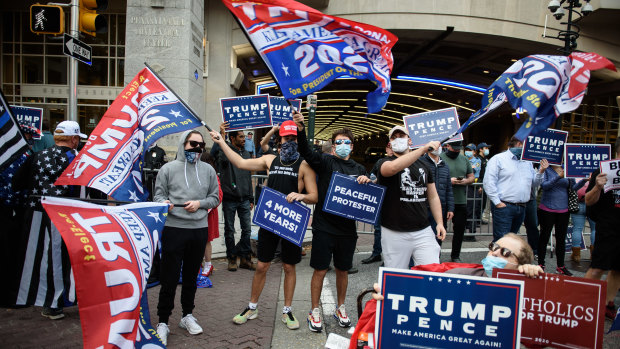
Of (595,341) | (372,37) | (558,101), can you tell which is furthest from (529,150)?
(595,341)

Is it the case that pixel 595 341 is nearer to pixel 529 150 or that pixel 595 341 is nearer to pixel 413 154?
pixel 413 154

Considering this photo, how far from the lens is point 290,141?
4480 mm

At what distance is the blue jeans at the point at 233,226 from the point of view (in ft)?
20.4

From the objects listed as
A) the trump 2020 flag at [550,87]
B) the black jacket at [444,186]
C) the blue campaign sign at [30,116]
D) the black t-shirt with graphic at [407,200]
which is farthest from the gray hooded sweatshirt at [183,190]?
the blue campaign sign at [30,116]

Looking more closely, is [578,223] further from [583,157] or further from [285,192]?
[285,192]

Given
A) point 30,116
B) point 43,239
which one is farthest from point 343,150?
point 30,116

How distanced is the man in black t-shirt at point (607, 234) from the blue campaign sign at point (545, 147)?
1.29 meters

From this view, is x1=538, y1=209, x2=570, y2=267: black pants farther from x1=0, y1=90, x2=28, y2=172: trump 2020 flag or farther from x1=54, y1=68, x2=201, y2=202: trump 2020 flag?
x1=0, y1=90, x2=28, y2=172: trump 2020 flag

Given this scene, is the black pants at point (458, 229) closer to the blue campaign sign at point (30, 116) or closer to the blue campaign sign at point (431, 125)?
the blue campaign sign at point (431, 125)

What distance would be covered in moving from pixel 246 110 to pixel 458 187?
3892mm

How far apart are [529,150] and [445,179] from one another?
1281 millimetres

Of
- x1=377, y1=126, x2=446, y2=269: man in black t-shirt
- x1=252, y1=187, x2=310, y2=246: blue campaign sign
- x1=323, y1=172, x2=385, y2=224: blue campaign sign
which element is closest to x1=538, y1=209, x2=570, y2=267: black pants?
x1=377, y1=126, x2=446, y2=269: man in black t-shirt

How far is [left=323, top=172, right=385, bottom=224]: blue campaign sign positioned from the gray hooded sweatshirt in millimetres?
1232

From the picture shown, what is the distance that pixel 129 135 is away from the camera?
4.07 m
